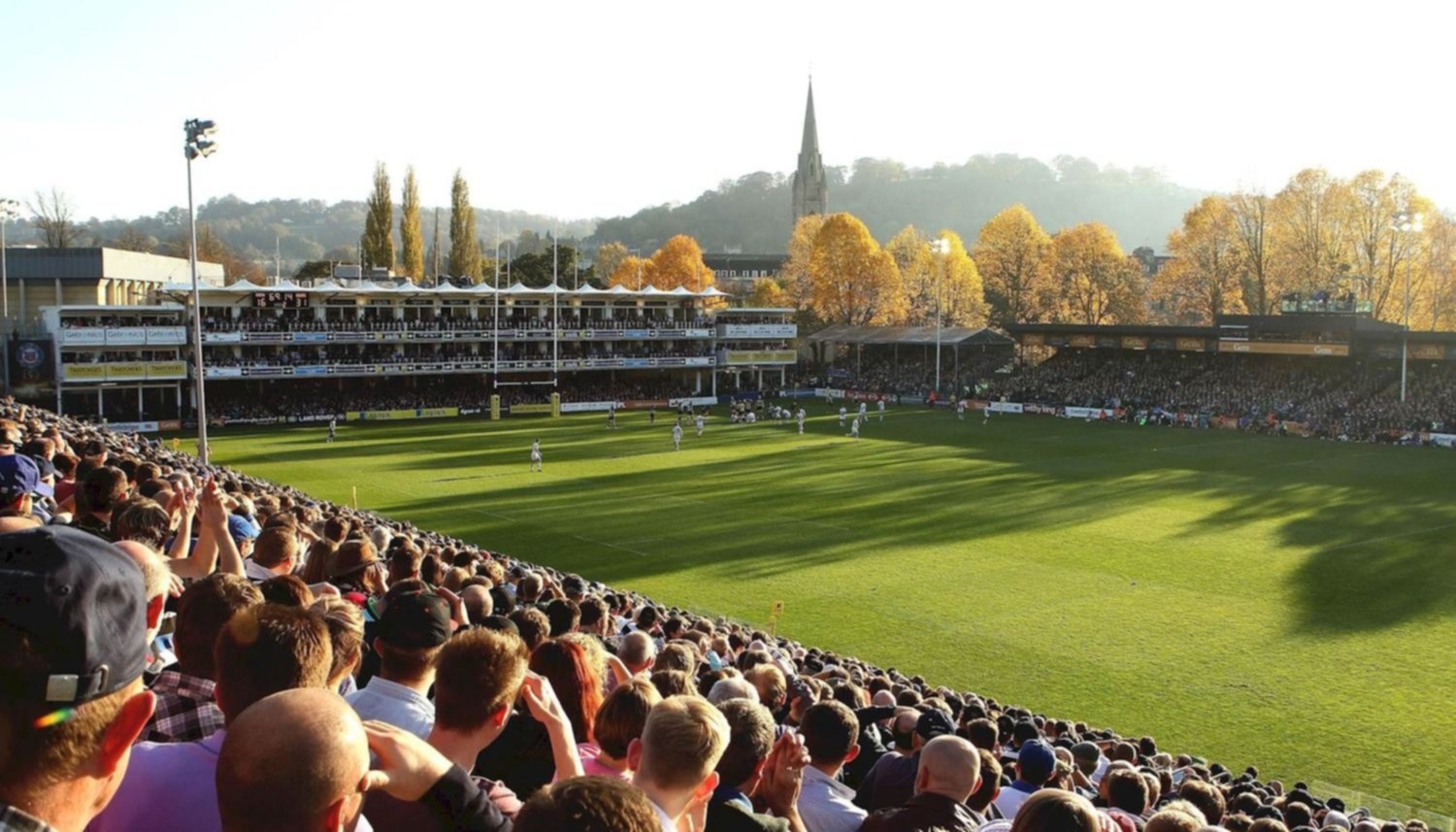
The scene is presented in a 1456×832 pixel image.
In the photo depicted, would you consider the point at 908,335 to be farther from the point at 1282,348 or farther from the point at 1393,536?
the point at 1393,536

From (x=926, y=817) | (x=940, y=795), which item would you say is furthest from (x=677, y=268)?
(x=926, y=817)

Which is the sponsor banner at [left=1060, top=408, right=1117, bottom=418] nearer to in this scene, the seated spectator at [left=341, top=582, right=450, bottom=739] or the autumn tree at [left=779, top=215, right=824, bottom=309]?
the autumn tree at [left=779, top=215, right=824, bottom=309]

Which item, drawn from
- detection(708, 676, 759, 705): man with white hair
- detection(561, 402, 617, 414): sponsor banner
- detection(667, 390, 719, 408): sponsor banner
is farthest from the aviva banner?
detection(708, 676, 759, 705): man with white hair

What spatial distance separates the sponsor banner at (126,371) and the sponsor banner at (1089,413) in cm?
5118

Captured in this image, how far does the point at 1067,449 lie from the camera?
170 ft

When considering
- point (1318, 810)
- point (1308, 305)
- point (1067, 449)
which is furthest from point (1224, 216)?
point (1318, 810)

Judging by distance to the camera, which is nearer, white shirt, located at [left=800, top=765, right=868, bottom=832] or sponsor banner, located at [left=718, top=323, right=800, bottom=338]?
white shirt, located at [left=800, top=765, right=868, bottom=832]

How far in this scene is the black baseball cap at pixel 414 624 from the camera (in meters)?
5.43

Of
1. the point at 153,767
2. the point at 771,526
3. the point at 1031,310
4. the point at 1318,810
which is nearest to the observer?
the point at 153,767

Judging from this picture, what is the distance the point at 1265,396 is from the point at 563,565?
47.6 m

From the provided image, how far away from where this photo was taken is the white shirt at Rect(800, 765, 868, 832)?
6.38 metres

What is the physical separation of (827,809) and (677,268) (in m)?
103

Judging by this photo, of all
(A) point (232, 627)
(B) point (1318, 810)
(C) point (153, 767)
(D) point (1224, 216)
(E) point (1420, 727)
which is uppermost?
(D) point (1224, 216)

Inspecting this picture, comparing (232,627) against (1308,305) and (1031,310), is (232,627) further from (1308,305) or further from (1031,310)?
(1031,310)
